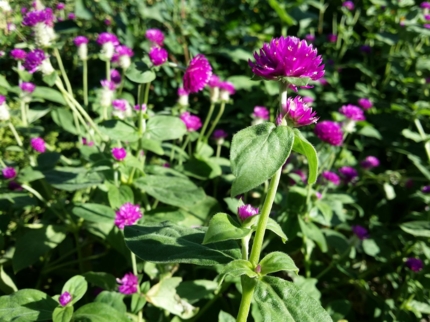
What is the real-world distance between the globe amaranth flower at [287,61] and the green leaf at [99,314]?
82 centimetres

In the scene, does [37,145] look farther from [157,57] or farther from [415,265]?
[415,265]

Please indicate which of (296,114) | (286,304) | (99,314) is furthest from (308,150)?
(99,314)

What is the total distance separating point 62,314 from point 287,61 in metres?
0.94

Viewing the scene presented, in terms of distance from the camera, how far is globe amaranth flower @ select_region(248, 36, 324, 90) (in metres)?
0.82

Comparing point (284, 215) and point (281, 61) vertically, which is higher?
point (281, 61)

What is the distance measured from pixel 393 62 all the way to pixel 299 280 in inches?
88.1

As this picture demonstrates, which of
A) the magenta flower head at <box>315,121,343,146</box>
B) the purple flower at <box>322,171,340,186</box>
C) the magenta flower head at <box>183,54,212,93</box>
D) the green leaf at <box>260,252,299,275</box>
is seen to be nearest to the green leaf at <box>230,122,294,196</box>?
the green leaf at <box>260,252,299,275</box>

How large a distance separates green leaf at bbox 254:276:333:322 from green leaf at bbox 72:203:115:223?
2.50 ft

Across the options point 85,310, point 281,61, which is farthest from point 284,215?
point 281,61

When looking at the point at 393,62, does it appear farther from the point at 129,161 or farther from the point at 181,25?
the point at 129,161

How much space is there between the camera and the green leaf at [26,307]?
3.75 feet

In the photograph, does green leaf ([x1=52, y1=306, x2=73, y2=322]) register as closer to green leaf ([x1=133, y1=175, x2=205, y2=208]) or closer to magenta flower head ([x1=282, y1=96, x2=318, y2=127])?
green leaf ([x1=133, y1=175, x2=205, y2=208])

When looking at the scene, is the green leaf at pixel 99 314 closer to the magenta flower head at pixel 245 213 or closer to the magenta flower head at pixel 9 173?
the magenta flower head at pixel 245 213

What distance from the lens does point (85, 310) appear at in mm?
1186
